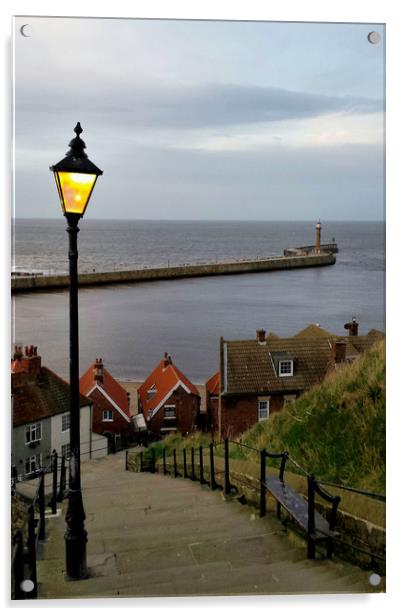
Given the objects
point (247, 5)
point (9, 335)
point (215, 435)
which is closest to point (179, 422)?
point (215, 435)

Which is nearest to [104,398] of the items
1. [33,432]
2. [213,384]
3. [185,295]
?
[33,432]

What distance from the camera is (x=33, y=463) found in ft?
12.9

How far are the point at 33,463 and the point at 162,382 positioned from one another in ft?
3.33

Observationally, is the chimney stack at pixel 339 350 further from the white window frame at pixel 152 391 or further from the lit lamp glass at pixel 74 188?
the lit lamp glass at pixel 74 188

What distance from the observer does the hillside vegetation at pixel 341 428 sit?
401 centimetres

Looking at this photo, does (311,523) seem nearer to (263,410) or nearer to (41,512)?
(263,410)

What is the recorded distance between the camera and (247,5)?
4066 millimetres

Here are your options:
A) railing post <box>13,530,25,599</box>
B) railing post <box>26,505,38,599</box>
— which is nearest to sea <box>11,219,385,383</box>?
railing post <box>26,505,38,599</box>

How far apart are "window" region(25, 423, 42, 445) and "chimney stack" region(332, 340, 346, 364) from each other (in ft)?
7.02

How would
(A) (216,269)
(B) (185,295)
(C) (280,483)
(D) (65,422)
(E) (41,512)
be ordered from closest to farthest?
(E) (41,512)
(C) (280,483)
(D) (65,422)
(B) (185,295)
(A) (216,269)

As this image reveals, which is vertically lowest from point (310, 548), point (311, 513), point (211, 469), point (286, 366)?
point (310, 548)

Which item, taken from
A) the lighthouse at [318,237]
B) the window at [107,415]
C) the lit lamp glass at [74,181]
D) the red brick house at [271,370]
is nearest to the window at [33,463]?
the window at [107,415]

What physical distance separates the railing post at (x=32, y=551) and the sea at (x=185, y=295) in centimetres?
109

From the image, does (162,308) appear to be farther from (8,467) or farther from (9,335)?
(8,467)
